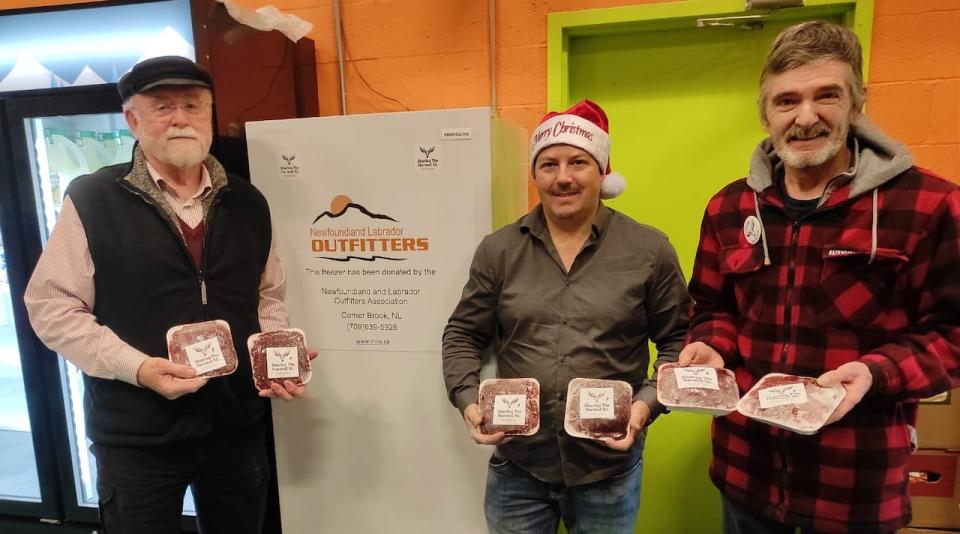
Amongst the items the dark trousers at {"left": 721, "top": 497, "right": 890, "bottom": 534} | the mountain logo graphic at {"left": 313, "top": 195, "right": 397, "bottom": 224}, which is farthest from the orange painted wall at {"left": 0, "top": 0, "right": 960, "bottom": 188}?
the dark trousers at {"left": 721, "top": 497, "right": 890, "bottom": 534}

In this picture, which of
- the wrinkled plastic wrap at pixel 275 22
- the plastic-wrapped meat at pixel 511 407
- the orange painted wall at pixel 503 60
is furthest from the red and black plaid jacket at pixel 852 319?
the wrinkled plastic wrap at pixel 275 22

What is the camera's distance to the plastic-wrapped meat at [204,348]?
142cm

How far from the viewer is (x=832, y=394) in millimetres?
1110

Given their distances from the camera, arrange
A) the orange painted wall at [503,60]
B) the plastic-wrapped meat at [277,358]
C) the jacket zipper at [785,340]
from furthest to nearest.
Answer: the orange painted wall at [503,60] → the plastic-wrapped meat at [277,358] → the jacket zipper at [785,340]

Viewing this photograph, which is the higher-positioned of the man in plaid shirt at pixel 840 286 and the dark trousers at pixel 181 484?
the man in plaid shirt at pixel 840 286

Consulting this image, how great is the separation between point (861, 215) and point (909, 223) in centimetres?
8

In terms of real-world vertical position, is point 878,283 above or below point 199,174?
below

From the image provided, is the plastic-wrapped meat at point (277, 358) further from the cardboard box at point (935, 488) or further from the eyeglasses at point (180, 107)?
the cardboard box at point (935, 488)

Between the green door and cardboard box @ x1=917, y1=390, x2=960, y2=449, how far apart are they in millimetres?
708

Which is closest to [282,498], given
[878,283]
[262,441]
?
[262,441]

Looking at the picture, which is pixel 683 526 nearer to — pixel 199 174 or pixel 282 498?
pixel 282 498

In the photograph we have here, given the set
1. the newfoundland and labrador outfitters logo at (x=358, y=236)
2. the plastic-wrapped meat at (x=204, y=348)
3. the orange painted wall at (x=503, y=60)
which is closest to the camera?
the plastic-wrapped meat at (x=204, y=348)

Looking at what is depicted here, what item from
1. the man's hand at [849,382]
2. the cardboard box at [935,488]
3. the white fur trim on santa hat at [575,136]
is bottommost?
the cardboard box at [935,488]

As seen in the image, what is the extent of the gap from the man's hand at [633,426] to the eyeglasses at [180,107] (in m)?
1.32
